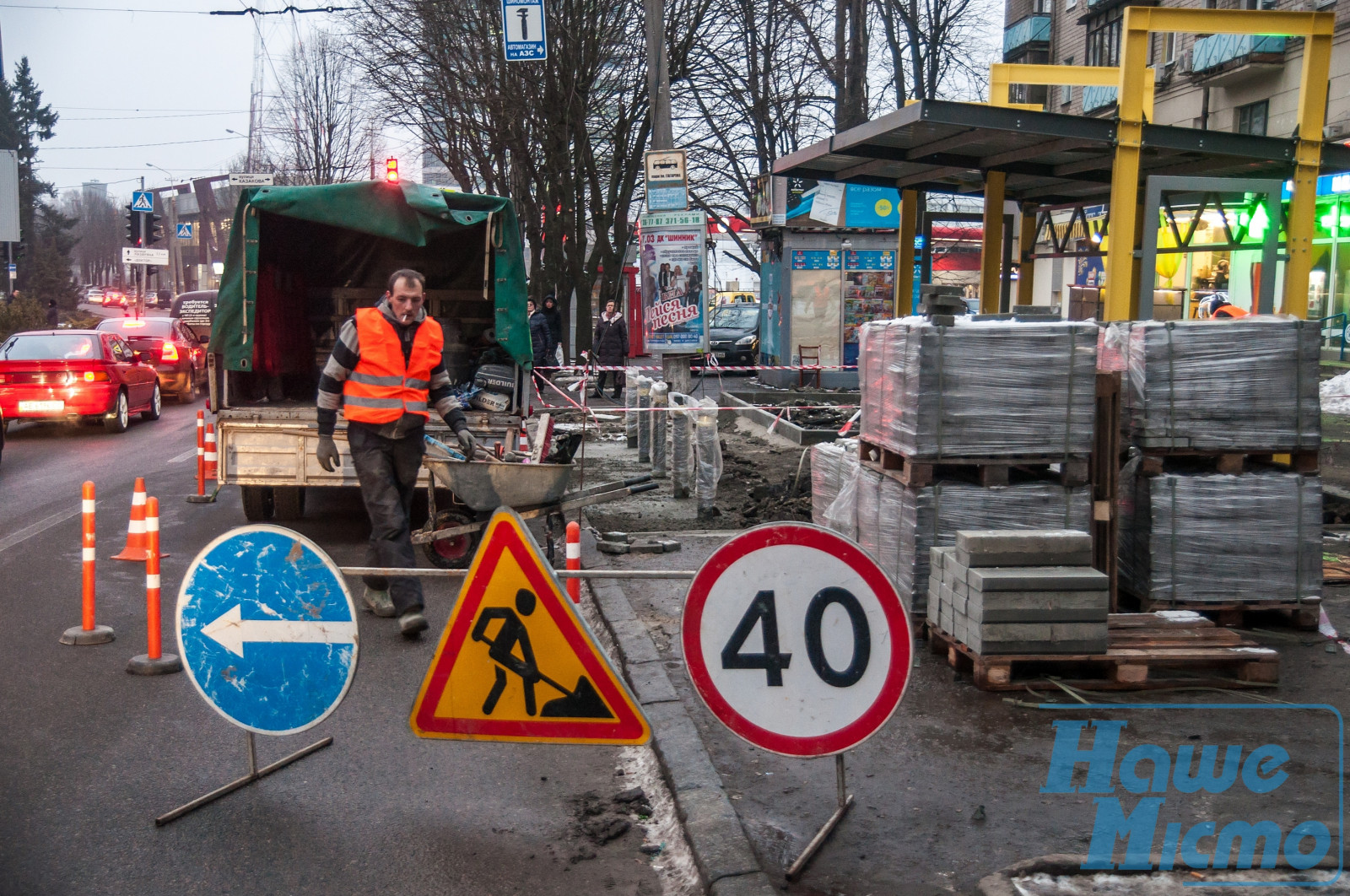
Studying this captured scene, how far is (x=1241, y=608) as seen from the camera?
6801 mm

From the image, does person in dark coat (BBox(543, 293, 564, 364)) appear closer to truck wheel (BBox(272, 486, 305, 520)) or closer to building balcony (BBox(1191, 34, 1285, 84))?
truck wheel (BBox(272, 486, 305, 520))

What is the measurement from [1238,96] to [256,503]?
27.7 metres

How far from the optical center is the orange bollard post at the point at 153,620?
6.03 metres

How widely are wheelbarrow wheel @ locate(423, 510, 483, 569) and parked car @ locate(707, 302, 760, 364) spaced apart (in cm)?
2357

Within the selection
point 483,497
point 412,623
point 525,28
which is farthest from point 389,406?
point 525,28

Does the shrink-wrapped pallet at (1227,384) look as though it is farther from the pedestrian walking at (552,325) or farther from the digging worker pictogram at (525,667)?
the pedestrian walking at (552,325)

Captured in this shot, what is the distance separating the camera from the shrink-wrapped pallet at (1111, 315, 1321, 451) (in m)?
6.76

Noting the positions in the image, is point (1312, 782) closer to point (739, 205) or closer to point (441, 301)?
point (441, 301)

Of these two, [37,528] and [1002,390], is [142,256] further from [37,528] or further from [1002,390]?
[1002,390]

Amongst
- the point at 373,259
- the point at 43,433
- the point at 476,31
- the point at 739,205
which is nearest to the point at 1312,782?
the point at 373,259

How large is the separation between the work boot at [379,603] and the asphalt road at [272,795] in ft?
0.24

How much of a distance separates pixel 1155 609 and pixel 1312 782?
2200 millimetres

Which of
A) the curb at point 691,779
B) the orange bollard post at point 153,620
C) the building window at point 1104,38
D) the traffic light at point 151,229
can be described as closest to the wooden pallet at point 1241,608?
the curb at point 691,779

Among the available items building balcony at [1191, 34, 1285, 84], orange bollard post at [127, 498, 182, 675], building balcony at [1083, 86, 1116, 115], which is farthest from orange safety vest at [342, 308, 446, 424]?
building balcony at [1083, 86, 1116, 115]
